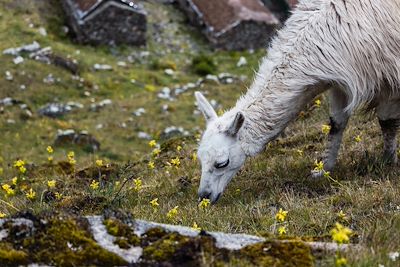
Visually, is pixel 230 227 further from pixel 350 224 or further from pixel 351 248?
pixel 351 248

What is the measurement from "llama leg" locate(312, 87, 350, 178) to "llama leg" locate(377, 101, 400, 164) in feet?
1.39

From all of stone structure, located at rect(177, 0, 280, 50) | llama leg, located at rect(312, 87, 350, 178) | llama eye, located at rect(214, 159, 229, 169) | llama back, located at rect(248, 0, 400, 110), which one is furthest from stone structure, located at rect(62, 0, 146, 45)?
llama back, located at rect(248, 0, 400, 110)

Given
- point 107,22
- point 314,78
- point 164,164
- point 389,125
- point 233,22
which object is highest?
point 314,78

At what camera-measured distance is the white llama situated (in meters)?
7.38

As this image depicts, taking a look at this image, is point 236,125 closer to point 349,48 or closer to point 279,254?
point 349,48

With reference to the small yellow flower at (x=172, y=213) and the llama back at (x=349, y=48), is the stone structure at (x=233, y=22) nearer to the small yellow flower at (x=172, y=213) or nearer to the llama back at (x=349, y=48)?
the llama back at (x=349, y=48)

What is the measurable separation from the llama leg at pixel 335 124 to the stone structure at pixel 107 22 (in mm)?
17980

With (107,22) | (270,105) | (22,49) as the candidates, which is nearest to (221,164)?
(270,105)

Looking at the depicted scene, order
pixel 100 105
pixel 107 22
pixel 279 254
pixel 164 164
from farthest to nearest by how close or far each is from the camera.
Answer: pixel 107 22
pixel 100 105
pixel 164 164
pixel 279 254

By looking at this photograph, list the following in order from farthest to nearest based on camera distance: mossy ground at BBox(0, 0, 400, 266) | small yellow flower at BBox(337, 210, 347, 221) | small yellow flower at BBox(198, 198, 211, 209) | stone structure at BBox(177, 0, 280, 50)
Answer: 1. stone structure at BBox(177, 0, 280, 50)
2. small yellow flower at BBox(198, 198, 211, 209)
3. mossy ground at BBox(0, 0, 400, 266)
4. small yellow flower at BBox(337, 210, 347, 221)

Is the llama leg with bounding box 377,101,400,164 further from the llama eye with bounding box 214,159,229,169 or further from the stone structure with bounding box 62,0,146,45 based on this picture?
the stone structure with bounding box 62,0,146,45

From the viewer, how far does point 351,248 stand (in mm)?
4336

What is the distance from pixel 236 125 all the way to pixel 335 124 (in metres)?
1.39

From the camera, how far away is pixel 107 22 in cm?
2566
